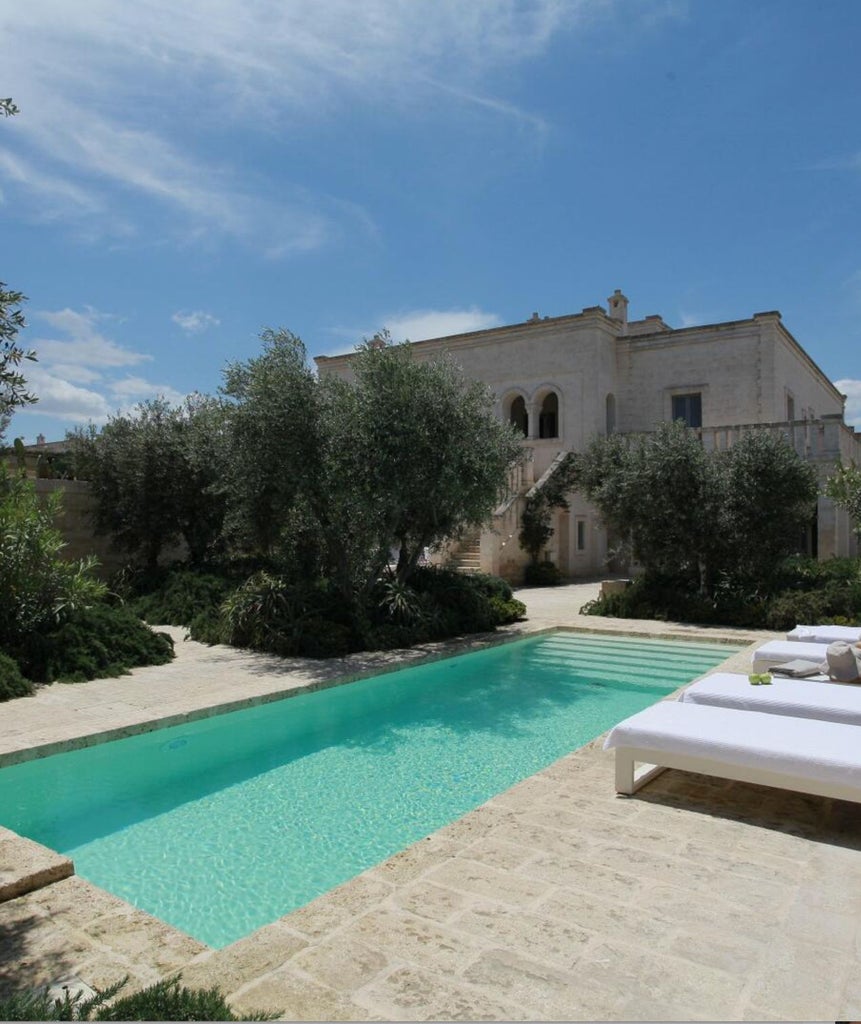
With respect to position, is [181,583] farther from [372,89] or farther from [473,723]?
[372,89]

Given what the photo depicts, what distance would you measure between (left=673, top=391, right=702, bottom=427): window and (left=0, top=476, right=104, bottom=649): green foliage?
21.4m

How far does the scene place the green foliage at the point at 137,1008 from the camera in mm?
2480

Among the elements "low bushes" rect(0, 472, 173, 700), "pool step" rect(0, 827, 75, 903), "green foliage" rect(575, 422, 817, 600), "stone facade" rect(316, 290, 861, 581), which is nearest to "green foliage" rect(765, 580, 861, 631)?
"green foliage" rect(575, 422, 817, 600)

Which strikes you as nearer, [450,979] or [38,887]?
[450,979]

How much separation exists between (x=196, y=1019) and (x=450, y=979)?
0.94 m

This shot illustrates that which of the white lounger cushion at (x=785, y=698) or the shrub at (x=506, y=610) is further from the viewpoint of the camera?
the shrub at (x=506, y=610)

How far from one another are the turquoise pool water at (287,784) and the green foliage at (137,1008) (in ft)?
5.38

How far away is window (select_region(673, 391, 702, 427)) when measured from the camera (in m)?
26.0

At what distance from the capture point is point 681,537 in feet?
48.2

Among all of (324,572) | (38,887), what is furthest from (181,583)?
(38,887)

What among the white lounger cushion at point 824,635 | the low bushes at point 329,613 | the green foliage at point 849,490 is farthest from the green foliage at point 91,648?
the green foliage at point 849,490

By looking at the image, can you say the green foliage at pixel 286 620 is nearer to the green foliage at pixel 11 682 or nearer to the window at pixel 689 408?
the green foliage at pixel 11 682

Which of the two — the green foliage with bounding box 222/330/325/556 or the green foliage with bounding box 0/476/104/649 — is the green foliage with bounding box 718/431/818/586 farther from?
the green foliage with bounding box 0/476/104/649

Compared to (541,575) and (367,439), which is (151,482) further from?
(541,575)
